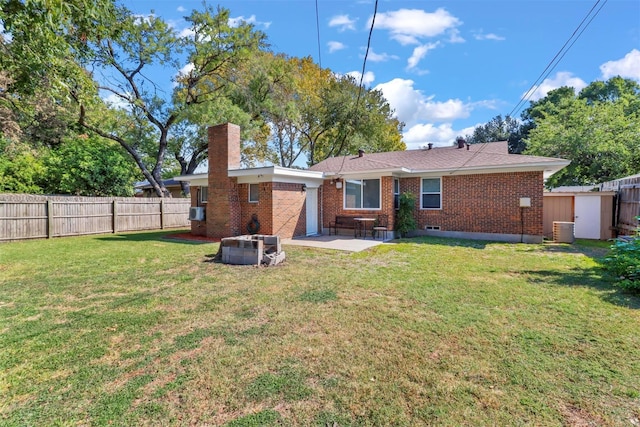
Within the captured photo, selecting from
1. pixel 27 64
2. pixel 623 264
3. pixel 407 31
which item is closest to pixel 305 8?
pixel 407 31

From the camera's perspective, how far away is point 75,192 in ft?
61.3

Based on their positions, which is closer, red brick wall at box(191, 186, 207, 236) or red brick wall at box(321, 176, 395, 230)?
red brick wall at box(321, 176, 395, 230)

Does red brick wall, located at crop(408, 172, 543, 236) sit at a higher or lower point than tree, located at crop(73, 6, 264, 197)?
lower

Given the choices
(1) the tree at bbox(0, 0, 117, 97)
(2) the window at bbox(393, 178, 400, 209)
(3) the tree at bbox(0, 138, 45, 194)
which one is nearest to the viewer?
(1) the tree at bbox(0, 0, 117, 97)

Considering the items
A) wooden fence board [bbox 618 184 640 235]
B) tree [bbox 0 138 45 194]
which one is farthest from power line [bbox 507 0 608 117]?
tree [bbox 0 138 45 194]

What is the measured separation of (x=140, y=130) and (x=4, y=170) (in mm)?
8024

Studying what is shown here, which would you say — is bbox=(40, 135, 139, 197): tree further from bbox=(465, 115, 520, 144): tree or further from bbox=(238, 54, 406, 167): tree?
bbox=(465, 115, 520, 144): tree

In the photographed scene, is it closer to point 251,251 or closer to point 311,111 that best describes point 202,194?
point 251,251

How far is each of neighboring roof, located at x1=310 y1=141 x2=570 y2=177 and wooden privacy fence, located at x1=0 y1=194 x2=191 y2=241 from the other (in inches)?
375

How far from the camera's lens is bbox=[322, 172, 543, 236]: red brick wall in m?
10.8

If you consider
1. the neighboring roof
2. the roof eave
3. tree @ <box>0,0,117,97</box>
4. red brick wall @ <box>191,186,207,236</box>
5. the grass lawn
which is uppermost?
tree @ <box>0,0,117,97</box>

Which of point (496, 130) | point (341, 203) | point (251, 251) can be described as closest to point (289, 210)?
point (341, 203)

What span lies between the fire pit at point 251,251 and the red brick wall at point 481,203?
18.6ft

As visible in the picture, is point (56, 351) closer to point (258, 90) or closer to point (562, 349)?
point (562, 349)
